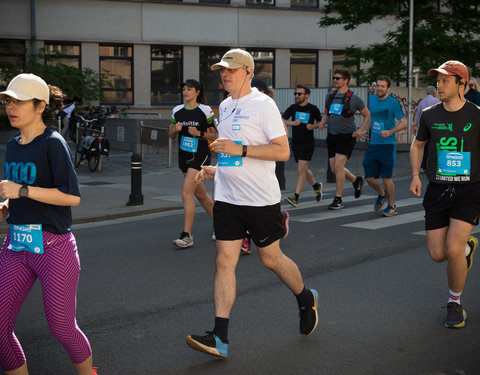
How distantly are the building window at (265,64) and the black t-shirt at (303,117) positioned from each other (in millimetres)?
22070

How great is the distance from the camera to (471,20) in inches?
997

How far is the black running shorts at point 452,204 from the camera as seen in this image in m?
5.18

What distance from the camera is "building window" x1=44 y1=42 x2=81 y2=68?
2861 cm

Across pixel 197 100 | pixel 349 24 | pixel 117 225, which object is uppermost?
pixel 349 24

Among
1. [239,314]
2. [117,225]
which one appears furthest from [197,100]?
[239,314]

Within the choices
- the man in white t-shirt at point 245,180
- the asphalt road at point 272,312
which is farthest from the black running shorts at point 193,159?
the man in white t-shirt at point 245,180

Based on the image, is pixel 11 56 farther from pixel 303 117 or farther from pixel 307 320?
pixel 307 320

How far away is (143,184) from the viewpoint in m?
15.0

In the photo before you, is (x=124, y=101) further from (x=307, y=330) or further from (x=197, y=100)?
(x=307, y=330)

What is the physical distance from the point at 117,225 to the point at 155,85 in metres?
21.9

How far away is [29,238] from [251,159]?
5.26 ft

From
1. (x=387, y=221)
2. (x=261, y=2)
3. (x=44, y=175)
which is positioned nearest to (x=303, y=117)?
(x=387, y=221)

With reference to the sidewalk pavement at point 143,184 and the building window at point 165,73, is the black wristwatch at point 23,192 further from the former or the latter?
the building window at point 165,73

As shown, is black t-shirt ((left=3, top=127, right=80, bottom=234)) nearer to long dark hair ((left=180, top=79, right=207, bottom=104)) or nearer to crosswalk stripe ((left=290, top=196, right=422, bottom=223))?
long dark hair ((left=180, top=79, right=207, bottom=104))
